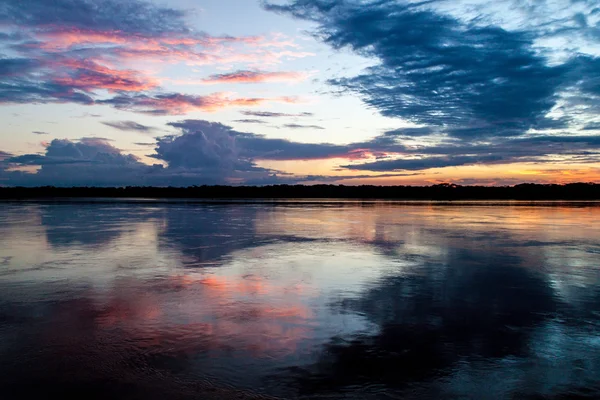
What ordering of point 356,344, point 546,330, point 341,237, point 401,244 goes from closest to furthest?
point 356,344 < point 546,330 < point 401,244 < point 341,237

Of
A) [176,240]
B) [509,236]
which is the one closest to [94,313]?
[176,240]

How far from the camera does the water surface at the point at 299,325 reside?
18.0 feet

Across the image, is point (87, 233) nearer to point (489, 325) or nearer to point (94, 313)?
point (94, 313)

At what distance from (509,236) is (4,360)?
21424mm

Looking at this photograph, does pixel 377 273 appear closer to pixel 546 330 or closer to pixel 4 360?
pixel 546 330

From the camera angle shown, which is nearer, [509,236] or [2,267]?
[2,267]

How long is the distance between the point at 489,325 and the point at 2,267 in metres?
12.7

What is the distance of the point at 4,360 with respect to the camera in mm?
6094

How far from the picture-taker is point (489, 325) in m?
7.83

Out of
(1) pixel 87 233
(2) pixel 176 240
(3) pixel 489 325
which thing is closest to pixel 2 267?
(2) pixel 176 240

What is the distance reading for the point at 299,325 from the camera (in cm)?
774

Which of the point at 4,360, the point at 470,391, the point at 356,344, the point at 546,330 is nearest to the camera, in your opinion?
the point at 470,391

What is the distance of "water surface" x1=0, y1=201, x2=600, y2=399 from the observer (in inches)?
215

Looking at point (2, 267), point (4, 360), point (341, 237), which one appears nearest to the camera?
point (4, 360)
